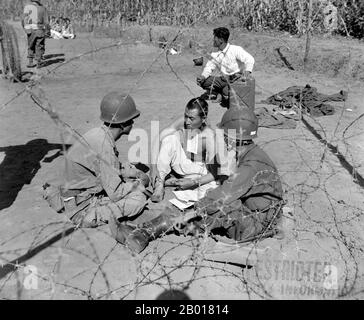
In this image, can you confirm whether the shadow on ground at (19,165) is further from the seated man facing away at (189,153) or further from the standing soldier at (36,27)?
the standing soldier at (36,27)

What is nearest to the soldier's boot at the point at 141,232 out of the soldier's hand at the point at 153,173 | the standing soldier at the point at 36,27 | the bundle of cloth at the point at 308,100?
the soldier's hand at the point at 153,173

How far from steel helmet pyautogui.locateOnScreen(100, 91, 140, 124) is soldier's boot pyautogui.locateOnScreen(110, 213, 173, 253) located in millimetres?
970

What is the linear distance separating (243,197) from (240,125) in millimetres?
618

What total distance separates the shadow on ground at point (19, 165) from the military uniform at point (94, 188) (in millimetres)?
913

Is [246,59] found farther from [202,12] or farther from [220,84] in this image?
[202,12]

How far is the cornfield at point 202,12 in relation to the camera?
1309 centimetres

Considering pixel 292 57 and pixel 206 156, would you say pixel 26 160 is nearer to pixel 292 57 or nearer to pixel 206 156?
pixel 206 156

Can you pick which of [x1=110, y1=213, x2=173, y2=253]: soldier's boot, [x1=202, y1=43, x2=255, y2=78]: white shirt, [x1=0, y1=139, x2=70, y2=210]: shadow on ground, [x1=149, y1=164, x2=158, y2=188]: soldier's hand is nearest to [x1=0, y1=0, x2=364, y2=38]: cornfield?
[x1=202, y1=43, x2=255, y2=78]: white shirt

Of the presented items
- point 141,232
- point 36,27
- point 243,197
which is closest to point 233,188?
point 243,197

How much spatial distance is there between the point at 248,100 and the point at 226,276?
15.0 ft

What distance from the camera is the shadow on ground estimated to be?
5320 millimetres

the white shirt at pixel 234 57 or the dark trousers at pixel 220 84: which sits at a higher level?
the white shirt at pixel 234 57

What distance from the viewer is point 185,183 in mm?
5020
